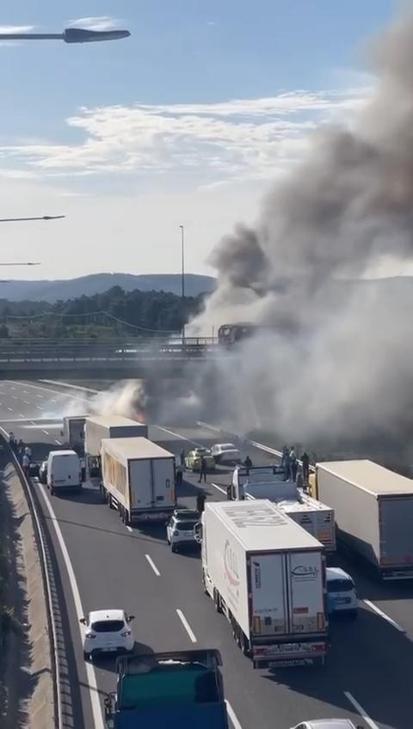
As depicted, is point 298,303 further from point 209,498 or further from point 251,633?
point 251,633

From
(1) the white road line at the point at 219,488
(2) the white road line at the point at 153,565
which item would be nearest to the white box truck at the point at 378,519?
(2) the white road line at the point at 153,565

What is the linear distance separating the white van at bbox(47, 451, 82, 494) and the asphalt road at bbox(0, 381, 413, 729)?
2.97 meters

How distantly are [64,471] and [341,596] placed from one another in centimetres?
2161

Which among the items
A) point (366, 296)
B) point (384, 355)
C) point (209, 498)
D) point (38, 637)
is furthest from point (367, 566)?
point (366, 296)

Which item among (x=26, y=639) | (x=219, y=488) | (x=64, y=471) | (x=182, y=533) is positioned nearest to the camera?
(x=26, y=639)

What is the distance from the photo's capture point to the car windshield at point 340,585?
2411 centimetres

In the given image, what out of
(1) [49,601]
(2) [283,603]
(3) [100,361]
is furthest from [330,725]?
(3) [100,361]

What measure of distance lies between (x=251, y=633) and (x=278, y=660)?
662 millimetres

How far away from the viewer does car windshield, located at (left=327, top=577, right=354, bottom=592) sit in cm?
2411

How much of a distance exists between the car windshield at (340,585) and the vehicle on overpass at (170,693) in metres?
→ 9.88

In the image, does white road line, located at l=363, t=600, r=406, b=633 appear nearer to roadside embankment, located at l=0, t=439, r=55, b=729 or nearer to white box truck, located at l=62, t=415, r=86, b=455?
roadside embankment, located at l=0, t=439, r=55, b=729

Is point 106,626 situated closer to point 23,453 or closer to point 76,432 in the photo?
point 23,453

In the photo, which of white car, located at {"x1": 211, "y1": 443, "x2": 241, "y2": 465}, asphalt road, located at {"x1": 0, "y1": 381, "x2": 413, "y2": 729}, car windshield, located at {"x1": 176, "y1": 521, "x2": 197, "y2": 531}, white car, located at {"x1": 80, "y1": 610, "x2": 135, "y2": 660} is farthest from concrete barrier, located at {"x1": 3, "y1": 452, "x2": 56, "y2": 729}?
white car, located at {"x1": 211, "y1": 443, "x2": 241, "y2": 465}

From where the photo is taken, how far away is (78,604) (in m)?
26.1
